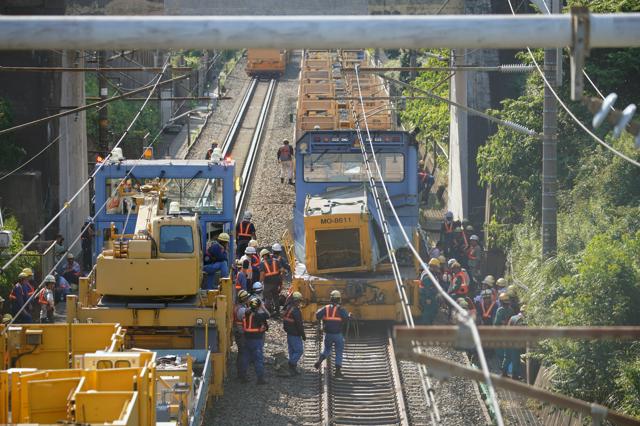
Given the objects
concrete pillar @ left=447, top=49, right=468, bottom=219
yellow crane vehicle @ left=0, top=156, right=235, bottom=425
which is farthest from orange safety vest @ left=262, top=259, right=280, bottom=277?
concrete pillar @ left=447, top=49, right=468, bottom=219

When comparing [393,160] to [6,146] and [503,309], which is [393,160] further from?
[6,146]

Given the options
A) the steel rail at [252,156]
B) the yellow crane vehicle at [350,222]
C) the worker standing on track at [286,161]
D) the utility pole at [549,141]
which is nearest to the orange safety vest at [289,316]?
the yellow crane vehicle at [350,222]

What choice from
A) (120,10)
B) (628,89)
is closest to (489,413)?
(628,89)

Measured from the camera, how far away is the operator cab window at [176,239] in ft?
63.8

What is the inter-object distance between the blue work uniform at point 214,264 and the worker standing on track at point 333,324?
1.88m

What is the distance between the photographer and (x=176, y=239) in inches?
766

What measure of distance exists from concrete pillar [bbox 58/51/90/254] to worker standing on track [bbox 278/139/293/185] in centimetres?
542

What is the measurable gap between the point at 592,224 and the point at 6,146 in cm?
1578

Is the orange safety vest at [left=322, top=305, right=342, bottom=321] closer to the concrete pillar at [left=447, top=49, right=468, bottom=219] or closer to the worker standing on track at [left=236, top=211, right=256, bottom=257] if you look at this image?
the worker standing on track at [left=236, top=211, right=256, bottom=257]

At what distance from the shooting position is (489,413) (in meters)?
18.6

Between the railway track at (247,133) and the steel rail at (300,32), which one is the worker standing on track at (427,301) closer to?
the railway track at (247,133)

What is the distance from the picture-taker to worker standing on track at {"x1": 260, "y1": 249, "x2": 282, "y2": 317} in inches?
946

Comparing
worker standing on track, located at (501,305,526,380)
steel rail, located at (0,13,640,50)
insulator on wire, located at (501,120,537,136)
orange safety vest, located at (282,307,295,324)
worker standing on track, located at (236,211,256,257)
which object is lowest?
worker standing on track, located at (501,305,526,380)

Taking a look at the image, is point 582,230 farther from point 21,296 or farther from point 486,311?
point 21,296
